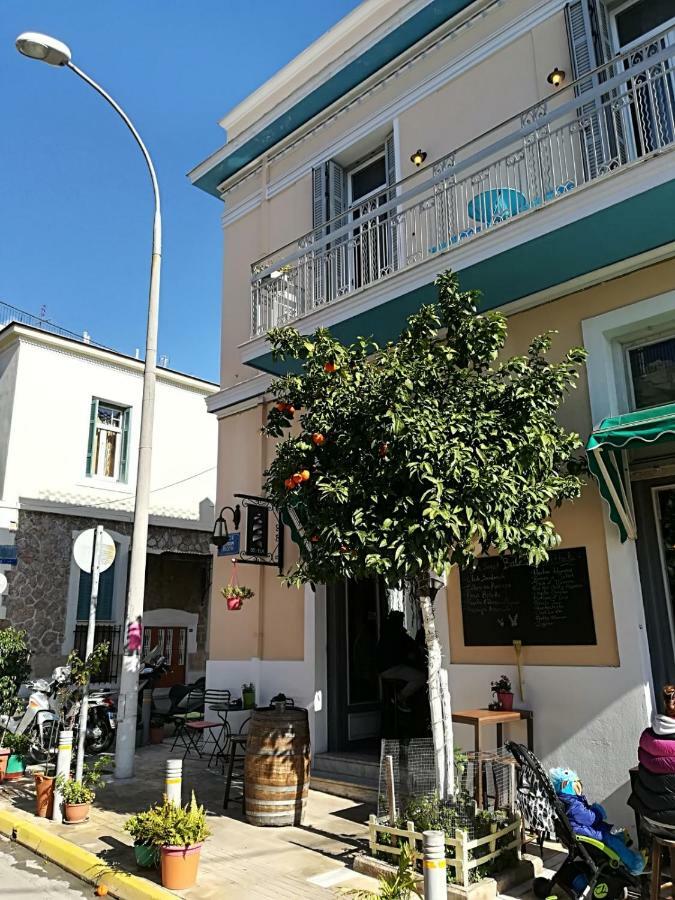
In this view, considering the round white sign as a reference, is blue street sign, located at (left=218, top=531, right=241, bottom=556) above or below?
above

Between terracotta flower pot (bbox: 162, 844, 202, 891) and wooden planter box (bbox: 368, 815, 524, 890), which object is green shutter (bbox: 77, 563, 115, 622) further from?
wooden planter box (bbox: 368, 815, 524, 890)

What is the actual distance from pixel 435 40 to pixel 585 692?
27.1 feet

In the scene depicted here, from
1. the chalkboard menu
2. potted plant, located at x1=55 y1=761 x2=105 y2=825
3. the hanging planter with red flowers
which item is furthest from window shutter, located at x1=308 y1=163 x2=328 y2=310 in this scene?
potted plant, located at x1=55 y1=761 x2=105 y2=825

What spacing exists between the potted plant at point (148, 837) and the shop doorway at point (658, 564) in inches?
172

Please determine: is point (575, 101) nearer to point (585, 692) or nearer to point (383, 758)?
point (585, 692)

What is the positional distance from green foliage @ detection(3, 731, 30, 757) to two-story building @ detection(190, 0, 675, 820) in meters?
2.51

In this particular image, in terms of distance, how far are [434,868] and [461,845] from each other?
54.0 inches

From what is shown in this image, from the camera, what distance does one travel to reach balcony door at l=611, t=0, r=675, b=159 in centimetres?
696

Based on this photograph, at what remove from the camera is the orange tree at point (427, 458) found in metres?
5.14

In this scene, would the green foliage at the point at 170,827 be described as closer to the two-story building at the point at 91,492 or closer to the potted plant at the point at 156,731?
the potted plant at the point at 156,731

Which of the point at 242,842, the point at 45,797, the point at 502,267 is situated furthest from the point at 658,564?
the point at 45,797

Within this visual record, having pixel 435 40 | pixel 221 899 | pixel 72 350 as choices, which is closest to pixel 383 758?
pixel 221 899

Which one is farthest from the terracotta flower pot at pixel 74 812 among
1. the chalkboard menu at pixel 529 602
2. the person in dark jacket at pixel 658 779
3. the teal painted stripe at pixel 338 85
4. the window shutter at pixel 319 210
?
the teal painted stripe at pixel 338 85

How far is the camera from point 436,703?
18.0 feet
